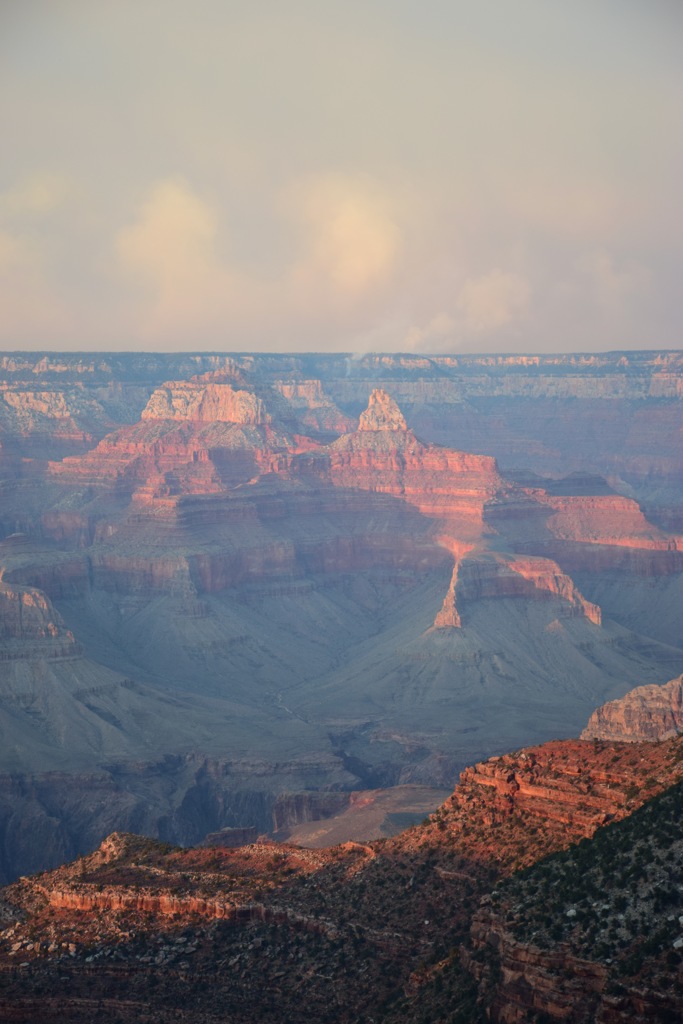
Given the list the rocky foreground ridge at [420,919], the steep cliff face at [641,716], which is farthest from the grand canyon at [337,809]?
the steep cliff face at [641,716]

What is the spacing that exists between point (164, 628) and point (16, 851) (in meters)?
64.0

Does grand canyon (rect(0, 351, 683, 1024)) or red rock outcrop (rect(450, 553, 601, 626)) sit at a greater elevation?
red rock outcrop (rect(450, 553, 601, 626))

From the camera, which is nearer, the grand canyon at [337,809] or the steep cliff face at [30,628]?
the grand canyon at [337,809]

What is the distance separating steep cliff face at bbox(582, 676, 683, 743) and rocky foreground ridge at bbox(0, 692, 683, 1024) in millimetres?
60252

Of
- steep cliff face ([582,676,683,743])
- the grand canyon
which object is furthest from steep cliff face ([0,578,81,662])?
steep cliff face ([582,676,683,743])

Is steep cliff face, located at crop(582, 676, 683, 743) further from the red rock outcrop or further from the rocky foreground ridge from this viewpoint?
the red rock outcrop

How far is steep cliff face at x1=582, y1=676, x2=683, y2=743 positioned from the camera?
390 ft

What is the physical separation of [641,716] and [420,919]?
71.3 m

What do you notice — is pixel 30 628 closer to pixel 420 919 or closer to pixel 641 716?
pixel 641 716

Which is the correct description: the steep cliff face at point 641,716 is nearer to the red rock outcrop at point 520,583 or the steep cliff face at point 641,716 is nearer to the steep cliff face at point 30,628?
the steep cliff face at point 30,628

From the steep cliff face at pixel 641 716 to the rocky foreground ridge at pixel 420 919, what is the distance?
60252 millimetres

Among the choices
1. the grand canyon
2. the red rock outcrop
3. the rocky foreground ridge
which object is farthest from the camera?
the red rock outcrop

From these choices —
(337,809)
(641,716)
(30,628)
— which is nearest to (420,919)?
(641,716)

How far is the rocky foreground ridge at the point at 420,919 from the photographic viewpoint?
40219 millimetres
